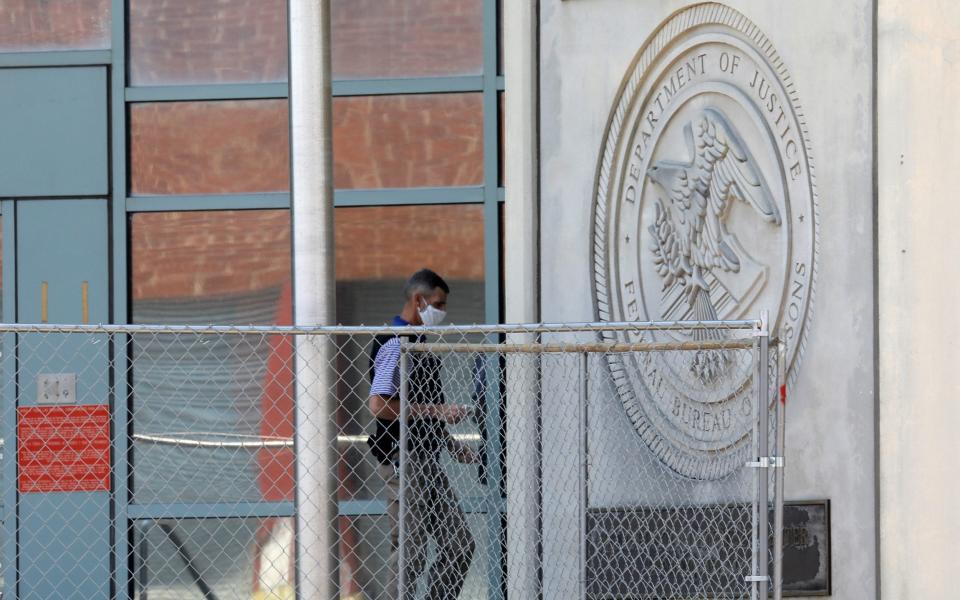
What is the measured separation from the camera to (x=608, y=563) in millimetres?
6656

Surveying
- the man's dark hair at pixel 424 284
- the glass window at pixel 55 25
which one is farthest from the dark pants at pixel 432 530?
the glass window at pixel 55 25

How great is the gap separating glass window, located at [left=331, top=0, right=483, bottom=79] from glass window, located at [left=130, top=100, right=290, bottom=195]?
0.51 metres

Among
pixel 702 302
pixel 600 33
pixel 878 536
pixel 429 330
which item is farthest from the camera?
pixel 600 33

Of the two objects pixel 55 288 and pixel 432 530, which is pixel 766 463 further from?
pixel 55 288

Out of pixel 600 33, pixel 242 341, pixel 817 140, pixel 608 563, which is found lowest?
pixel 608 563

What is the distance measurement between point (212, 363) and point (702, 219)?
3.34 meters

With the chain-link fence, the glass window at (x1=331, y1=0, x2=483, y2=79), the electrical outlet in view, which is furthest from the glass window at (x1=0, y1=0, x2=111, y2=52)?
the electrical outlet

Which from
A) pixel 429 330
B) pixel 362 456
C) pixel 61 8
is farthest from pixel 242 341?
pixel 429 330

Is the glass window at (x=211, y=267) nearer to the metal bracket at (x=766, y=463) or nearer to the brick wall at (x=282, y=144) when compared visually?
the brick wall at (x=282, y=144)

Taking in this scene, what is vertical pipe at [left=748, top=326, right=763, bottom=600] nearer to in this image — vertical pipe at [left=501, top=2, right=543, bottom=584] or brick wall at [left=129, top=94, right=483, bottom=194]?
vertical pipe at [left=501, top=2, right=543, bottom=584]

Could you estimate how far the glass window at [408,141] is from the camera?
8.56 meters

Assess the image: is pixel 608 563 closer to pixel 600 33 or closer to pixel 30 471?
pixel 600 33

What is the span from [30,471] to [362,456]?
1882mm

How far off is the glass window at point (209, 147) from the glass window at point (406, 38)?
1.66ft
